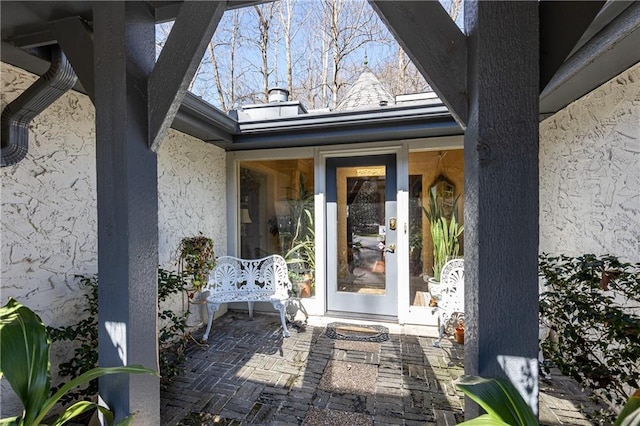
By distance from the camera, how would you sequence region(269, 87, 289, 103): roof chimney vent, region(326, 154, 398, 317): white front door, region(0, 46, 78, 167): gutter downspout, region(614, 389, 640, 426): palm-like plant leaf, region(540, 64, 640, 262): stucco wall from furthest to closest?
region(269, 87, 289, 103): roof chimney vent, region(326, 154, 398, 317): white front door, region(540, 64, 640, 262): stucco wall, region(0, 46, 78, 167): gutter downspout, region(614, 389, 640, 426): palm-like plant leaf

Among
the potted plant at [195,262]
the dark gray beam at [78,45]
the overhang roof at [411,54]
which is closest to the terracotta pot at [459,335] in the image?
the overhang roof at [411,54]

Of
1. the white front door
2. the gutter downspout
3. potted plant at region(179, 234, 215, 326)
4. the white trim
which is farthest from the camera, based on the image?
the white front door

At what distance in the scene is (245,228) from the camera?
4.44 metres

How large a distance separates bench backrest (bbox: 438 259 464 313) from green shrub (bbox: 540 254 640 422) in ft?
3.91

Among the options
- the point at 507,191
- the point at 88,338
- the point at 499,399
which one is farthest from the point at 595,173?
the point at 88,338

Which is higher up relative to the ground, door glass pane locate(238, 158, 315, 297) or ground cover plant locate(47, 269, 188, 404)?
door glass pane locate(238, 158, 315, 297)

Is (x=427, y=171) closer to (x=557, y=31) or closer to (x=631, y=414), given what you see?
(x=557, y=31)

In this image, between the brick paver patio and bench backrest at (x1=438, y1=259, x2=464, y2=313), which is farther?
bench backrest at (x1=438, y1=259, x2=464, y2=313)

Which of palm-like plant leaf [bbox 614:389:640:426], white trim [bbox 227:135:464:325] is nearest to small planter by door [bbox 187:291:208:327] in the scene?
white trim [bbox 227:135:464:325]

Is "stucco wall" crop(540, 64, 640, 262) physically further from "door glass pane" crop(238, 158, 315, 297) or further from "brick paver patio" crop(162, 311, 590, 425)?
"door glass pane" crop(238, 158, 315, 297)

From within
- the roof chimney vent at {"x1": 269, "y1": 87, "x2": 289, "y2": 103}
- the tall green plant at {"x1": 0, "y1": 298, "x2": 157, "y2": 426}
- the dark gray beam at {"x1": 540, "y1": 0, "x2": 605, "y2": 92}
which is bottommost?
the tall green plant at {"x1": 0, "y1": 298, "x2": 157, "y2": 426}

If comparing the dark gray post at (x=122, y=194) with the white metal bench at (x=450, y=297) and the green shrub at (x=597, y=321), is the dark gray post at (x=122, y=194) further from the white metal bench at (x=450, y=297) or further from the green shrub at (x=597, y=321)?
the white metal bench at (x=450, y=297)

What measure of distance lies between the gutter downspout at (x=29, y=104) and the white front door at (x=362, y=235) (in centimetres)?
286

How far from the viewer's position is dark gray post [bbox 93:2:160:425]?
131cm
